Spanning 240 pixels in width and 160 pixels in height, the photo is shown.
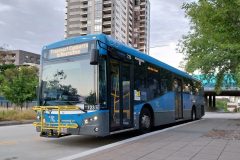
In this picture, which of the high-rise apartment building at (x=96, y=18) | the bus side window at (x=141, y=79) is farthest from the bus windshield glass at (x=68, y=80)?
the high-rise apartment building at (x=96, y=18)

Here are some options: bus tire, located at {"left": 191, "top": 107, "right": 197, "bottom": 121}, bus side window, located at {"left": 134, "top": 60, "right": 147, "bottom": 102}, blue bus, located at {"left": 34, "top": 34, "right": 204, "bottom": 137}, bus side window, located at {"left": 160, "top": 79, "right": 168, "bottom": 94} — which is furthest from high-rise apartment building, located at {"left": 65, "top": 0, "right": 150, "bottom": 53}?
blue bus, located at {"left": 34, "top": 34, "right": 204, "bottom": 137}

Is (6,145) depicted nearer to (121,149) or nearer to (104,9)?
(121,149)

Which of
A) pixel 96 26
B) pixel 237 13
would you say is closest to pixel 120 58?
pixel 237 13

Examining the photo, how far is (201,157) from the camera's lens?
9.15 metres

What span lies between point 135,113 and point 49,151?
406 cm

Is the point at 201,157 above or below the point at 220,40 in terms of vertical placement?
below

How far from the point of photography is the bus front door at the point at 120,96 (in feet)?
40.8

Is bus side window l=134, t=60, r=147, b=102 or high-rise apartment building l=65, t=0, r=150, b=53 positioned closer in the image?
bus side window l=134, t=60, r=147, b=102

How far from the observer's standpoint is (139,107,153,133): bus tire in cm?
1480

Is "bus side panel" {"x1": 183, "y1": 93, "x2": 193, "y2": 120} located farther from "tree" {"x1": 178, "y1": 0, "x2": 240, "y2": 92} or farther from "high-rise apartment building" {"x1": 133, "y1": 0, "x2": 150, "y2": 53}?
"high-rise apartment building" {"x1": 133, "y1": 0, "x2": 150, "y2": 53}

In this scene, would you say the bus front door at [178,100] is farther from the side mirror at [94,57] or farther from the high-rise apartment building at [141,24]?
the high-rise apartment building at [141,24]

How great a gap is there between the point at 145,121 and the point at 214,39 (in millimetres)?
6409

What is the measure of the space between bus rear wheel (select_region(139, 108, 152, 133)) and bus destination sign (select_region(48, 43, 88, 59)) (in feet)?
13.1

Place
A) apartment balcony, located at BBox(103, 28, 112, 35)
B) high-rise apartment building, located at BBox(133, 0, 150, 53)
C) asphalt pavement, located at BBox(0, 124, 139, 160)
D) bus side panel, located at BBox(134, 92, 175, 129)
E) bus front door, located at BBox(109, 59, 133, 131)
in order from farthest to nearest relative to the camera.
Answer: high-rise apartment building, located at BBox(133, 0, 150, 53), apartment balcony, located at BBox(103, 28, 112, 35), bus side panel, located at BBox(134, 92, 175, 129), bus front door, located at BBox(109, 59, 133, 131), asphalt pavement, located at BBox(0, 124, 139, 160)
